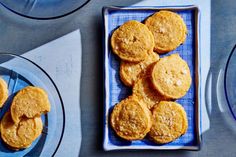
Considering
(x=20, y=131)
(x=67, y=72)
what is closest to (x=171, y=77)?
(x=67, y=72)

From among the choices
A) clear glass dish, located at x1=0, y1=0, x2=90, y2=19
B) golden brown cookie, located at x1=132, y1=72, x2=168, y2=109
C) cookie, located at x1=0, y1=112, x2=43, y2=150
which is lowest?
cookie, located at x1=0, y1=112, x2=43, y2=150

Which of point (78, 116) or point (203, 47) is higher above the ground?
point (203, 47)

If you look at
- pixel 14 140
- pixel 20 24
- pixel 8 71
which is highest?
pixel 20 24

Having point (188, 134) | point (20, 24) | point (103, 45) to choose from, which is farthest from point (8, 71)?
point (188, 134)

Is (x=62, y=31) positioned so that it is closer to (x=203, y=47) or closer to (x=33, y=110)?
(x=33, y=110)

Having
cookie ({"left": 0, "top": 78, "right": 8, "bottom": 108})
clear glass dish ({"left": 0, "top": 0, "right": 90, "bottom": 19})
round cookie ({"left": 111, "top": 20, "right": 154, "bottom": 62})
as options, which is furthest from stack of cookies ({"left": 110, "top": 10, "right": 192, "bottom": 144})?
cookie ({"left": 0, "top": 78, "right": 8, "bottom": 108})

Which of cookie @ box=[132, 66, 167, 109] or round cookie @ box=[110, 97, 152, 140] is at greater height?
cookie @ box=[132, 66, 167, 109]

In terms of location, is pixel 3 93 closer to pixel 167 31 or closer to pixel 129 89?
pixel 129 89

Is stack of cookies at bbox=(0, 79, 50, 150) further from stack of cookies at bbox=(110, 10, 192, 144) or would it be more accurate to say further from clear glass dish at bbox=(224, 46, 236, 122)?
clear glass dish at bbox=(224, 46, 236, 122)
